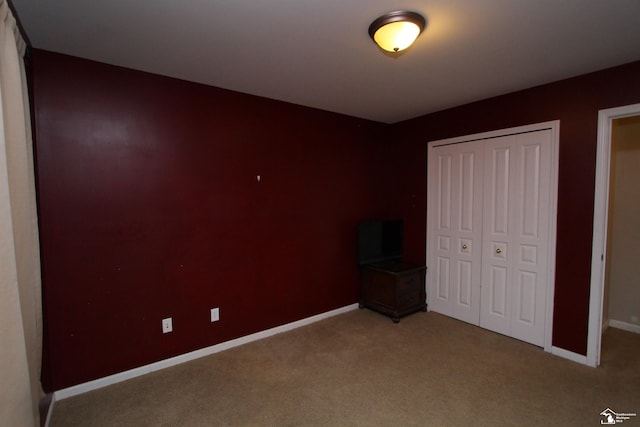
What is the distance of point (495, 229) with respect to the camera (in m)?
3.31

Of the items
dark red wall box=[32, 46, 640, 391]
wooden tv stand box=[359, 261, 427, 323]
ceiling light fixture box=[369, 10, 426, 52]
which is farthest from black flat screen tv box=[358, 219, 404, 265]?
ceiling light fixture box=[369, 10, 426, 52]

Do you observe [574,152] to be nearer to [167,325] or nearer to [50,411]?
[167,325]

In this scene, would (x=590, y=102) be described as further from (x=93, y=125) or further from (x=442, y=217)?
(x=93, y=125)

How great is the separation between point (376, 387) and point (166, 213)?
221cm

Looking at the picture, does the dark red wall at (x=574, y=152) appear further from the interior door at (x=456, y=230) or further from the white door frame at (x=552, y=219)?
the interior door at (x=456, y=230)

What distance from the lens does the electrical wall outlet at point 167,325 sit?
269cm

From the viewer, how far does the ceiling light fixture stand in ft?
5.80

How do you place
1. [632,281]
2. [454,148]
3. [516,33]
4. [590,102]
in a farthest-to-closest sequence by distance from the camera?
1. [454,148]
2. [632,281]
3. [590,102]
4. [516,33]

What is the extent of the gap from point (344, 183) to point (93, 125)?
255 cm

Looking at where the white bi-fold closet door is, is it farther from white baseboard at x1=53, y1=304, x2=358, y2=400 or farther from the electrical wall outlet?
the electrical wall outlet

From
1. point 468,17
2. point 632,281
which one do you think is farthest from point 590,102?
point 632,281

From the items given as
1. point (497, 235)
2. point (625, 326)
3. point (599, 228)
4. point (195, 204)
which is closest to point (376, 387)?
point (497, 235)

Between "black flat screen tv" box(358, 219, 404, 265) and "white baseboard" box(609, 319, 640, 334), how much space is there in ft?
7.73

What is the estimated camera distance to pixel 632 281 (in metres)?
3.36
